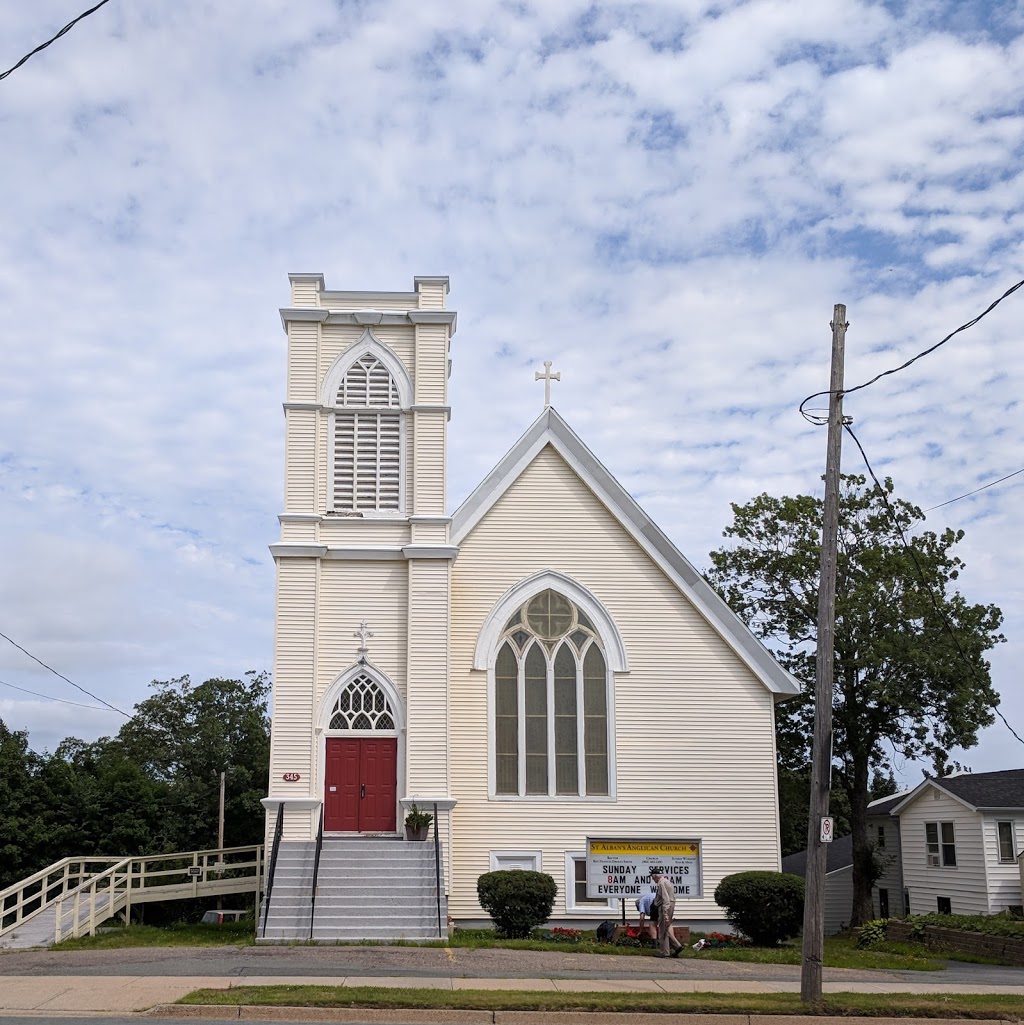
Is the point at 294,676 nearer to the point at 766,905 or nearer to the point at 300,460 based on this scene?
the point at 300,460

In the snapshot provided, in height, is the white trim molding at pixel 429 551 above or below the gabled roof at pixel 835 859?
above

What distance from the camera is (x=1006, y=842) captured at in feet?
95.5

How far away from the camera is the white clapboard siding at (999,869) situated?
28639 mm

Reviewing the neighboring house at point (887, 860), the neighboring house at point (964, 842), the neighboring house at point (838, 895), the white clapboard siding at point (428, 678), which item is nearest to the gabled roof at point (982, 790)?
the neighboring house at point (964, 842)

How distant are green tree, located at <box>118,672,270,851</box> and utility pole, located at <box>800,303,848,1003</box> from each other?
68.2 ft

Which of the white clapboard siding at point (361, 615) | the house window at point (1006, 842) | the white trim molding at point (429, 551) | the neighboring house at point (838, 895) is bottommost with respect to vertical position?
the neighboring house at point (838, 895)

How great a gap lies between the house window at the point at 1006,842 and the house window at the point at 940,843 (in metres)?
1.73

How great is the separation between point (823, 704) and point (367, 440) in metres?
12.0

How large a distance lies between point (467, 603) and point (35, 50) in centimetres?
1377

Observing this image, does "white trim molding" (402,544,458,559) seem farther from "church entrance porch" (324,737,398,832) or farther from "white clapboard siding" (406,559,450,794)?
"church entrance porch" (324,737,398,832)

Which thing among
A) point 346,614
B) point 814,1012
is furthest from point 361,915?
point 814,1012

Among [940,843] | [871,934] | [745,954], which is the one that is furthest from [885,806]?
[745,954]

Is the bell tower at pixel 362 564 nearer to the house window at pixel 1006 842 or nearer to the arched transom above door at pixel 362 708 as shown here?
the arched transom above door at pixel 362 708

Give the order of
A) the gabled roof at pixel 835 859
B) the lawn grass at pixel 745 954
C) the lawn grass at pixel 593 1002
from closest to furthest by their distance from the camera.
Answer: the lawn grass at pixel 593 1002 < the lawn grass at pixel 745 954 < the gabled roof at pixel 835 859
